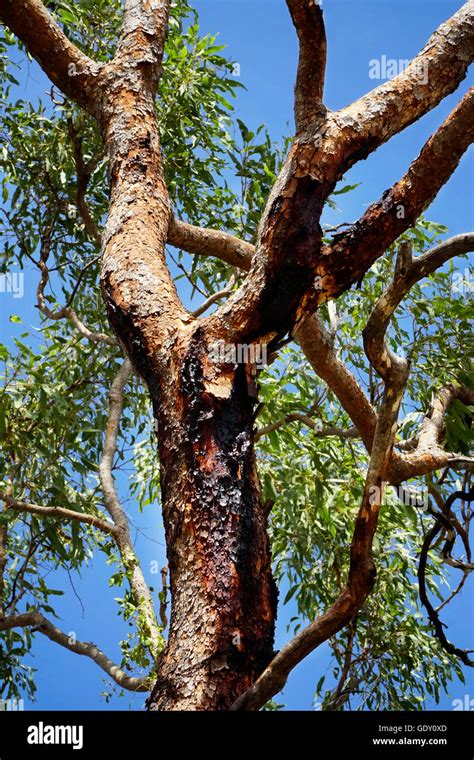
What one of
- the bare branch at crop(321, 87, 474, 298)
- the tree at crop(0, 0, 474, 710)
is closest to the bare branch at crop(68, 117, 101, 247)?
the tree at crop(0, 0, 474, 710)

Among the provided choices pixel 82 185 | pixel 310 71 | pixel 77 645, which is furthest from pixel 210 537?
pixel 82 185

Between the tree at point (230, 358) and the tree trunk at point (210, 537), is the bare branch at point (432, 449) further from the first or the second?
the tree trunk at point (210, 537)

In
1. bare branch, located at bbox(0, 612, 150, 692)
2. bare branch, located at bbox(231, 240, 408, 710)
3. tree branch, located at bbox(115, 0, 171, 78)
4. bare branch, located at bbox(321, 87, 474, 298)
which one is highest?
tree branch, located at bbox(115, 0, 171, 78)

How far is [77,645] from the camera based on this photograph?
3764mm

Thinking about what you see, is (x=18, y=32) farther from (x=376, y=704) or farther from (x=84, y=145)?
(x=376, y=704)

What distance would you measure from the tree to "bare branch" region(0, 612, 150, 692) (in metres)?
0.01

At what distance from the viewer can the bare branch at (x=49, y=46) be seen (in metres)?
2.62

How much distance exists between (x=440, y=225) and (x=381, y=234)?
2.34 meters

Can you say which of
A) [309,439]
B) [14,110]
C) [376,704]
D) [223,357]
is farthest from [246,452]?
[14,110]

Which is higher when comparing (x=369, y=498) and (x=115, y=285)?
(x=115, y=285)

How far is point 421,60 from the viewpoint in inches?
85.3

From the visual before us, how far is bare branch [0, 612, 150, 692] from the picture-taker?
3426 millimetres

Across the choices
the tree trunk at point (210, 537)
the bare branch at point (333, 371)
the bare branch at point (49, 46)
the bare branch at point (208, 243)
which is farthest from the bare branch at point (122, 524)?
the tree trunk at point (210, 537)

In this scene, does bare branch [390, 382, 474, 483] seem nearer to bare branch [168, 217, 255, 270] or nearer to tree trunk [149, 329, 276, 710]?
tree trunk [149, 329, 276, 710]
